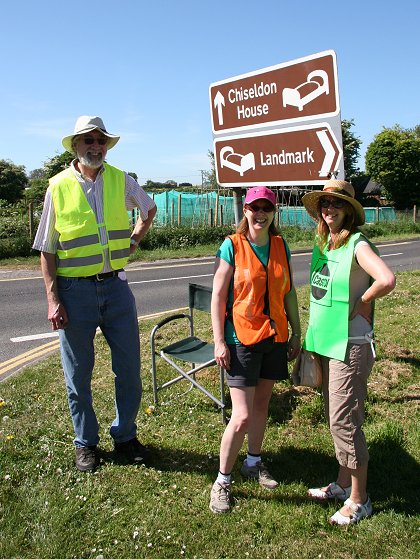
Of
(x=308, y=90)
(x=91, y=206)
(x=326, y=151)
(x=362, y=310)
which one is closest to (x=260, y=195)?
(x=362, y=310)

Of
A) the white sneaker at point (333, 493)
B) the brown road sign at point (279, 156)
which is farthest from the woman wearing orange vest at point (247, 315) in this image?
the brown road sign at point (279, 156)

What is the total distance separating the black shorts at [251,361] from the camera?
118 inches

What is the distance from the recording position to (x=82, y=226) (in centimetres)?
326

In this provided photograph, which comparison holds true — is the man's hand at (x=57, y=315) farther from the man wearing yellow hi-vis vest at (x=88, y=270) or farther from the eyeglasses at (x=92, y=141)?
the eyeglasses at (x=92, y=141)

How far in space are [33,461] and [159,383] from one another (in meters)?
1.62

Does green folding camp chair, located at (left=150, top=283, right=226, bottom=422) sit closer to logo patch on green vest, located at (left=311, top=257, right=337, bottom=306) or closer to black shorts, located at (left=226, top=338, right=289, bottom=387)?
black shorts, located at (left=226, top=338, right=289, bottom=387)

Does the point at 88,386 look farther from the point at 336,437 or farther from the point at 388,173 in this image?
the point at 388,173

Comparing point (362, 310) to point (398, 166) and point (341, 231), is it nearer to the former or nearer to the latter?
point (341, 231)

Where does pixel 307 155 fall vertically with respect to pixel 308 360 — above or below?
above

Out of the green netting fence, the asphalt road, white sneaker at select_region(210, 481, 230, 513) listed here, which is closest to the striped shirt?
white sneaker at select_region(210, 481, 230, 513)

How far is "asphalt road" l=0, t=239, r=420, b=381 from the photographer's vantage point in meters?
6.75

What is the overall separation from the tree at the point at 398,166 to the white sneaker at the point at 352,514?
38.0m

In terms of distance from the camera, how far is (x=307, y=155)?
14.0ft

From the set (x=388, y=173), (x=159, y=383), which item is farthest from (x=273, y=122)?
(x=388, y=173)
